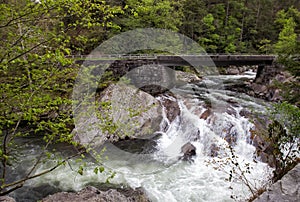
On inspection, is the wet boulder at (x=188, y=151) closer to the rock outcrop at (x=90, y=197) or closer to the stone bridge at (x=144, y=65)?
the rock outcrop at (x=90, y=197)

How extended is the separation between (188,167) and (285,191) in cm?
507

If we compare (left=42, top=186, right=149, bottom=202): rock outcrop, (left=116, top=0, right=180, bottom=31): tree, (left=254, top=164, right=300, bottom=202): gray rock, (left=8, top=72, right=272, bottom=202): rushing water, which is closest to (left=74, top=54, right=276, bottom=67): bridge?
(left=116, top=0, right=180, bottom=31): tree

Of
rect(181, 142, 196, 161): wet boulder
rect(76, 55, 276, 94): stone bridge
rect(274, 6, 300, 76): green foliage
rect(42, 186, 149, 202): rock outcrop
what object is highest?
rect(274, 6, 300, 76): green foliage

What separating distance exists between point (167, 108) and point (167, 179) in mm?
5083

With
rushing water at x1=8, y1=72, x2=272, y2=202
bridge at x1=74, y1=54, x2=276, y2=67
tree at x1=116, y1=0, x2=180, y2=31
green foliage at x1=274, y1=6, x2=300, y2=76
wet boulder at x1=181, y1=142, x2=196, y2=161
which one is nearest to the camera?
rushing water at x1=8, y1=72, x2=272, y2=202

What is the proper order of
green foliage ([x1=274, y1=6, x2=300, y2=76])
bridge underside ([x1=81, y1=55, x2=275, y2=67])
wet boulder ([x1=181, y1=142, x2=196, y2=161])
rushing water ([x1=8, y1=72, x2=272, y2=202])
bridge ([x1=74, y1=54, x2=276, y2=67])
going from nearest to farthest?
rushing water ([x1=8, y1=72, x2=272, y2=202]) → green foliage ([x1=274, y1=6, x2=300, y2=76]) → wet boulder ([x1=181, y1=142, x2=196, y2=161]) → bridge ([x1=74, y1=54, x2=276, y2=67]) → bridge underside ([x1=81, y1=55, x2=275, y2=67])

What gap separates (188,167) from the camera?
8.09m

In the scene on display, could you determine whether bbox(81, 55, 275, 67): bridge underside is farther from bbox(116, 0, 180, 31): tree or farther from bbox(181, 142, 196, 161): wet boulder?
bbox(181, 142, 196, 161): wet boulder

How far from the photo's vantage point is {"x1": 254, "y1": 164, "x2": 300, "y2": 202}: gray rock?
3.07 m

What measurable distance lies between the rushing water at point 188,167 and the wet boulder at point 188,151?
224mm

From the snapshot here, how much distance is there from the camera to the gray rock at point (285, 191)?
307cm

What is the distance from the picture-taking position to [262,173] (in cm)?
736

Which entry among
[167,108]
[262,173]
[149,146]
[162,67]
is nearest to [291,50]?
[262,173]

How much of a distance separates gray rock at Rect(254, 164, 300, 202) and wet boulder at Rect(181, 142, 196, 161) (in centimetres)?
534
